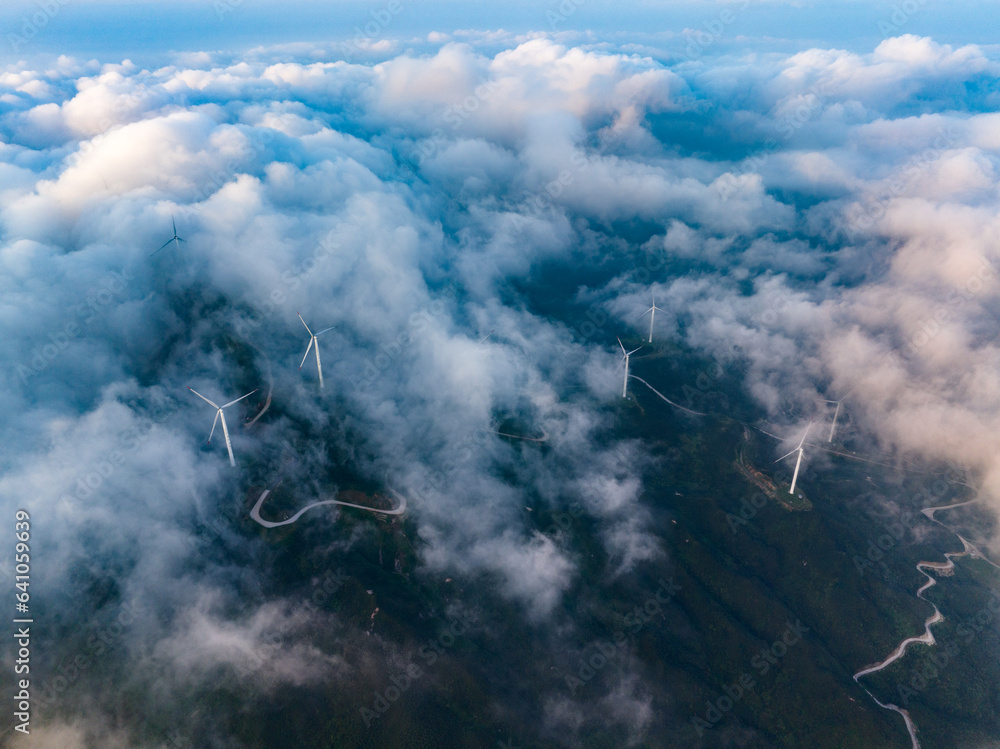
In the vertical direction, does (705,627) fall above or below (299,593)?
below

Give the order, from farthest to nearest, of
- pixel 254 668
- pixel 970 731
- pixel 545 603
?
pixel 545 603
pixel 970 731
pixel 254 668

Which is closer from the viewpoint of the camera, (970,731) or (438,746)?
(438,746)

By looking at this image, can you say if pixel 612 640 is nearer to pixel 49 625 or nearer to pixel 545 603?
pixel 545 603

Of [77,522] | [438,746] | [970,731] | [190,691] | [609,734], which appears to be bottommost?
[970,731]

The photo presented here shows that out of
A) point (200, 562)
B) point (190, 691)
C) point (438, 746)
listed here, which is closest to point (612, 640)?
point (438, 746)

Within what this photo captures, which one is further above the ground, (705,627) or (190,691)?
(190,691)

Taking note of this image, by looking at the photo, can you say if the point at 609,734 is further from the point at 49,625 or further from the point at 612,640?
the point at 49,625

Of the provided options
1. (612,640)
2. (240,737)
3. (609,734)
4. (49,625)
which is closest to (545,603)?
(612,640)

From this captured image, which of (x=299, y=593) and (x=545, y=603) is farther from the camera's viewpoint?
(x=545, y=603)

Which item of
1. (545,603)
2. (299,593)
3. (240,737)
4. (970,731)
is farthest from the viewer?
(545,603)
